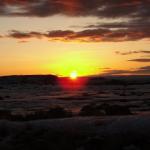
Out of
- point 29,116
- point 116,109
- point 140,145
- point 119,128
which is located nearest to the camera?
point 140,145

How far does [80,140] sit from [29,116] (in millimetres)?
8234

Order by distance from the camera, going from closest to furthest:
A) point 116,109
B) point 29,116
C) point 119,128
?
point 119,128, point 29,116, point 116,109

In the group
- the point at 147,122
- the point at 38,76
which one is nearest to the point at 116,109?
the point at 147,122

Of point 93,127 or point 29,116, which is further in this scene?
point 29,116

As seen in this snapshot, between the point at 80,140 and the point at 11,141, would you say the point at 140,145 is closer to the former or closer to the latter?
the point at 80,140

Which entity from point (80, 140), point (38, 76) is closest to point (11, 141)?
→ point (80, 140)

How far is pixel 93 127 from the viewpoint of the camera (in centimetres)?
2236

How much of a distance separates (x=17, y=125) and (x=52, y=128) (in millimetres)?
1890

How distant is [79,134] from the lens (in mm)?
21672

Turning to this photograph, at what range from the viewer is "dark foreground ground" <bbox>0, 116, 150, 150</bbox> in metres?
20.8

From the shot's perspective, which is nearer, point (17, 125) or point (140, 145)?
point (140, 145)

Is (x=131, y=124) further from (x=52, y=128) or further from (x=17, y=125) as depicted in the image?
(x=17, y=125)

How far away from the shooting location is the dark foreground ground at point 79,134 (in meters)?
20.8

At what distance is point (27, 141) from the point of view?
71.0 feet
